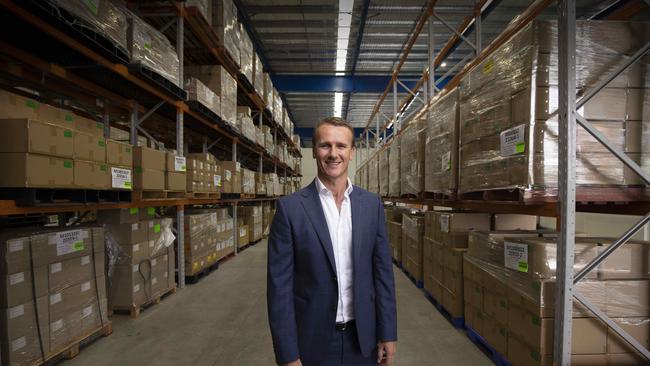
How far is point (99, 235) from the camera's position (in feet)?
10.5

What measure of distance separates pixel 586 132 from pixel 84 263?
174 inches

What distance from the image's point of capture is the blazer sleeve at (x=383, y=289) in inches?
64.6

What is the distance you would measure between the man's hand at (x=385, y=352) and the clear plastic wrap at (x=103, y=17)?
11.1ft

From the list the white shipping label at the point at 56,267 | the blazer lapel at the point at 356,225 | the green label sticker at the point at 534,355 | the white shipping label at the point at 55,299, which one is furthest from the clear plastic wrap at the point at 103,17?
the green label sticker at the point at 534,355

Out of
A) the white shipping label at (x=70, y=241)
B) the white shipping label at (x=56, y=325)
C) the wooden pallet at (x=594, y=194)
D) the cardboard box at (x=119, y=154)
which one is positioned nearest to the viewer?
the wooden pallet at (x=594, y=194)

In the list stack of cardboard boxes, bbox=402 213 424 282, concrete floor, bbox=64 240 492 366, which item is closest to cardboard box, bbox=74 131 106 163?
concrete floor, bbox=64 240 492 366

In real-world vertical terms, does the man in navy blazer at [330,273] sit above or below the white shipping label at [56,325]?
above

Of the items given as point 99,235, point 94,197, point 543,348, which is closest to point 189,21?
point 94,197

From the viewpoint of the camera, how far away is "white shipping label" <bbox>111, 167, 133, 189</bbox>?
3195mm

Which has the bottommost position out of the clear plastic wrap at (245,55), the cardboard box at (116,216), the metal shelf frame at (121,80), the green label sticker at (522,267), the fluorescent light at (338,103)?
the green label sticker at (522,267)

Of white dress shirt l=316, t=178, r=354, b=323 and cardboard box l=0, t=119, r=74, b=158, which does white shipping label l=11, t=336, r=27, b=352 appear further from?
white dress shirt l=316, t=178, r=354, b=323

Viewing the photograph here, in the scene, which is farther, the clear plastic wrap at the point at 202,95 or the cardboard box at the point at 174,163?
the clear plastic wrap at the point at 202,95

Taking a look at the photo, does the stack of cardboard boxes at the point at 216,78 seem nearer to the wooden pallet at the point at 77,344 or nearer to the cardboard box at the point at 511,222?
the wooden pallet at the point at 77,344

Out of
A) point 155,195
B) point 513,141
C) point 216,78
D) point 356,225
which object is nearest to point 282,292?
point 356,225
